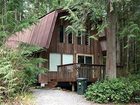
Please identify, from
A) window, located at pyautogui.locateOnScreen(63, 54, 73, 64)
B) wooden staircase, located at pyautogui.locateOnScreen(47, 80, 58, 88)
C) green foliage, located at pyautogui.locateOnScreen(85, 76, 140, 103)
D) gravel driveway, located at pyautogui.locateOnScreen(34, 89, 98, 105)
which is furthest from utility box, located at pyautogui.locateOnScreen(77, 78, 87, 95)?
window, located at pyautogui.locateOnScreen(63, 54, 73, 64)

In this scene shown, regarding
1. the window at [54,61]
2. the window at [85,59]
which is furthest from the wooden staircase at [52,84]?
the window at [85,59]

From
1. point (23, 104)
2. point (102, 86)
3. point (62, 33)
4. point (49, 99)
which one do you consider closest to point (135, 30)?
point (102, 86)

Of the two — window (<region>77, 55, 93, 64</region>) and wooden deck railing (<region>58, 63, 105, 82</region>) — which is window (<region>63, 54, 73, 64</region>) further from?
wooden deck railing (<region>58, 63, 105, 82</region>)

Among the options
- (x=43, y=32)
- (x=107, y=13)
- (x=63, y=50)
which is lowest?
(x=63, y=50)

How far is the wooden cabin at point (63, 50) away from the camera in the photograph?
850 inches

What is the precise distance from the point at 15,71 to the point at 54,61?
32.0 feet

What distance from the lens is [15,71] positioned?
48.3 feet

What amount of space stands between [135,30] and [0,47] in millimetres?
7255

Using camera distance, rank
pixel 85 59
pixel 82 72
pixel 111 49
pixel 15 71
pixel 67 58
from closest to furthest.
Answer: pixel 15 71
pixel 111 49
pixel 82 72
pixel 67 58
pixel 85 59

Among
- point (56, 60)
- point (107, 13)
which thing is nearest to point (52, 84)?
point (56, 60)

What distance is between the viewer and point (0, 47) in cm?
1577

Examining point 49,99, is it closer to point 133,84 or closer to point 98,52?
point 133,84

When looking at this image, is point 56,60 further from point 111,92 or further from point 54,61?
point 111,92

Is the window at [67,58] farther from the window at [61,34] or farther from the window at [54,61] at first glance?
the window at [61,34]
